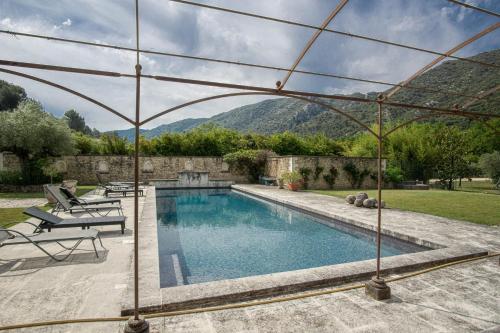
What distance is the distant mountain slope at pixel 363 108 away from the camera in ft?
71.4

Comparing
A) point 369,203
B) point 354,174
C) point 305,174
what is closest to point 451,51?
point 369,203

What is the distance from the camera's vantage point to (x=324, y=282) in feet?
10.8

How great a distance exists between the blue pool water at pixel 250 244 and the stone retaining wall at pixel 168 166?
7.52 meters

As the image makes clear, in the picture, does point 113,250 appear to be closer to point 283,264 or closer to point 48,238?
point 48,238

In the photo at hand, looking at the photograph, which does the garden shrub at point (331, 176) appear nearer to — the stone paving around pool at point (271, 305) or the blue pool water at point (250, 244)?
the blue pool water at point (250, 244)

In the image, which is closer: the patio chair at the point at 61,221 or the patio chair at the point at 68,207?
the patio chair at the point at 61,221

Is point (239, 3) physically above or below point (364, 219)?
above

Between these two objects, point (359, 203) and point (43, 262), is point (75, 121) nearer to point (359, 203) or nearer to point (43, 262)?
point (359, 203)

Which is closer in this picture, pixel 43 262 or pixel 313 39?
pixel 313 39

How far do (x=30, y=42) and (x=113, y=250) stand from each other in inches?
125

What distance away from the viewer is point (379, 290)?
9.41 ft

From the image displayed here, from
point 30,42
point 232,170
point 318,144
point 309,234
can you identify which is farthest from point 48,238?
point 318,144

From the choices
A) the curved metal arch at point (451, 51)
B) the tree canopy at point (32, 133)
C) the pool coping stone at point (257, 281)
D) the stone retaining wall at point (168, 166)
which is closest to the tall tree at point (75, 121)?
the stone retaining wall at point (168, 166)

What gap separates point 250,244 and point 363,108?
156 ft
